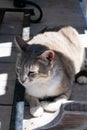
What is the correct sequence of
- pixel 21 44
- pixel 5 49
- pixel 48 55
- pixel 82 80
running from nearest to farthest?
pixel 48 55, pixel 21 44, pixel 82 80, pixel 5 49

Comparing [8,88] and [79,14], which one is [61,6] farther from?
[8,88]

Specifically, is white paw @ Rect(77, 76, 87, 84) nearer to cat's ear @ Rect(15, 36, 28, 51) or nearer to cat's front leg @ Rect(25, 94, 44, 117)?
cat's front leg @ Rect(25, 94, 44, 117)

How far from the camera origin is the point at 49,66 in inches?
79.3

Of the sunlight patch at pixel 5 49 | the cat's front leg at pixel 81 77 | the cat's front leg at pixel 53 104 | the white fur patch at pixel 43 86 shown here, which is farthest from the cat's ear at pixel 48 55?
the sunlight patch at pixel 5 49

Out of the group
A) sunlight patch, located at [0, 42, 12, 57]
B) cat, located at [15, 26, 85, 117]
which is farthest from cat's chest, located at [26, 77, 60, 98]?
sunlight patch, located at [0, 42, 12, 57]

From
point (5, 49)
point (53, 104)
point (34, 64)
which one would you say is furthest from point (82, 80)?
point (5, 49)

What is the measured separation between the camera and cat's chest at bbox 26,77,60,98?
2.09m

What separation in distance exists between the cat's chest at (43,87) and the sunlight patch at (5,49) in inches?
32.3

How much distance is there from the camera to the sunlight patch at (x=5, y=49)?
9.78 feet

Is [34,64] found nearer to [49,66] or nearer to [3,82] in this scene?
[49,66]

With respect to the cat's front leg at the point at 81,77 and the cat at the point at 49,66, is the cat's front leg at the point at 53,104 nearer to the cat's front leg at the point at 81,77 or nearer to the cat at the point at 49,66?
the cat at the point at 49,66

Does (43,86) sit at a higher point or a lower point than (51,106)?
higher

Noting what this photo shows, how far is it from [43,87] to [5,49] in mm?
1030

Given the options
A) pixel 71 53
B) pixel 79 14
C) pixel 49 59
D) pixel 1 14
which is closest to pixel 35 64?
pixel 49 59
